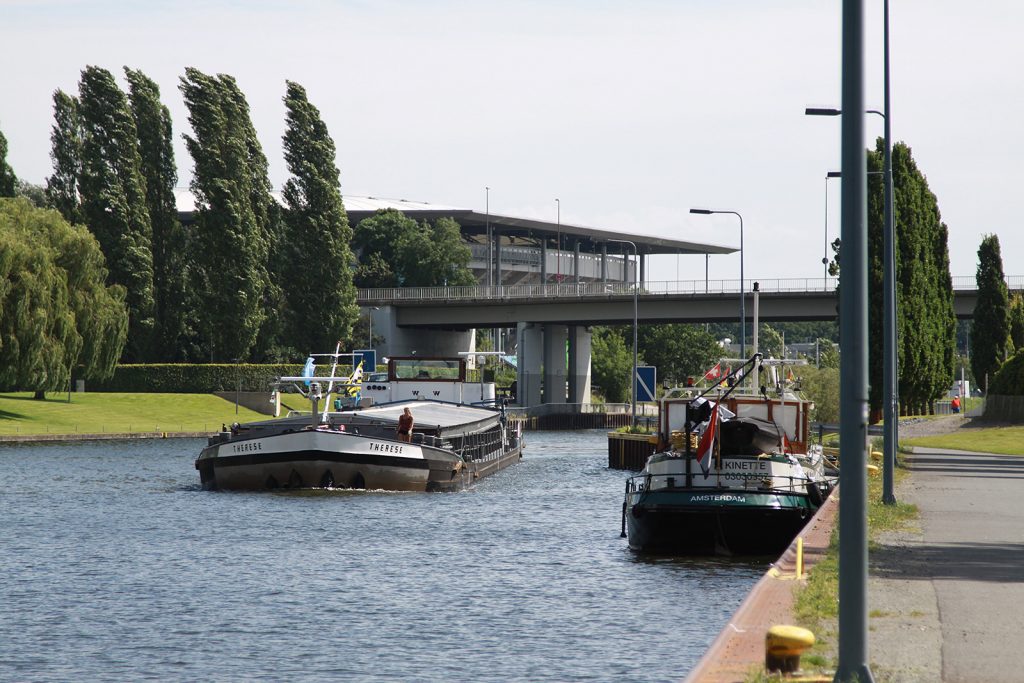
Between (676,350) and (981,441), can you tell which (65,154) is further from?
(676,350)

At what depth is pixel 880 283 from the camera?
208 feet

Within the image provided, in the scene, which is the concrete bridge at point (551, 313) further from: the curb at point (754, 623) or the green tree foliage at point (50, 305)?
the curb at point (754, 623)

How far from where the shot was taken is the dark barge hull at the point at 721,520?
84.1 feet

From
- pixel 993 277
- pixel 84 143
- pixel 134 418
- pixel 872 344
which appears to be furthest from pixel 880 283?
pixel 84 143

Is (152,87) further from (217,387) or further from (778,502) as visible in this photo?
(778,502)

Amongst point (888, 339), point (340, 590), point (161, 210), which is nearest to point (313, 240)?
point (161, 210)

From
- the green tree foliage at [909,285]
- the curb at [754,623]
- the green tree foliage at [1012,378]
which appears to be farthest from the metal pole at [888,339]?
the green tree foliage at [1012,378]

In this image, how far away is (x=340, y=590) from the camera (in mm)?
22750

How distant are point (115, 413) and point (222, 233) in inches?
579

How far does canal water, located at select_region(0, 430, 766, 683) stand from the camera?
17.0 metres

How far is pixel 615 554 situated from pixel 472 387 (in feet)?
117

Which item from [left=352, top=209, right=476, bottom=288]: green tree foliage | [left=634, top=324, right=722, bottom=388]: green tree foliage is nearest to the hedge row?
[left=352, top=209, right=476, bottom=288]: green tree foliage

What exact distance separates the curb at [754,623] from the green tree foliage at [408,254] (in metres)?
104

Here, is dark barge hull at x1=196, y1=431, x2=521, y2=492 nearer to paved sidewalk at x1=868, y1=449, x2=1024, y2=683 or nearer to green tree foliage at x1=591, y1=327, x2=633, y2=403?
paved sidewalk at x1=868, y1=449, x2=1024, y2=683
